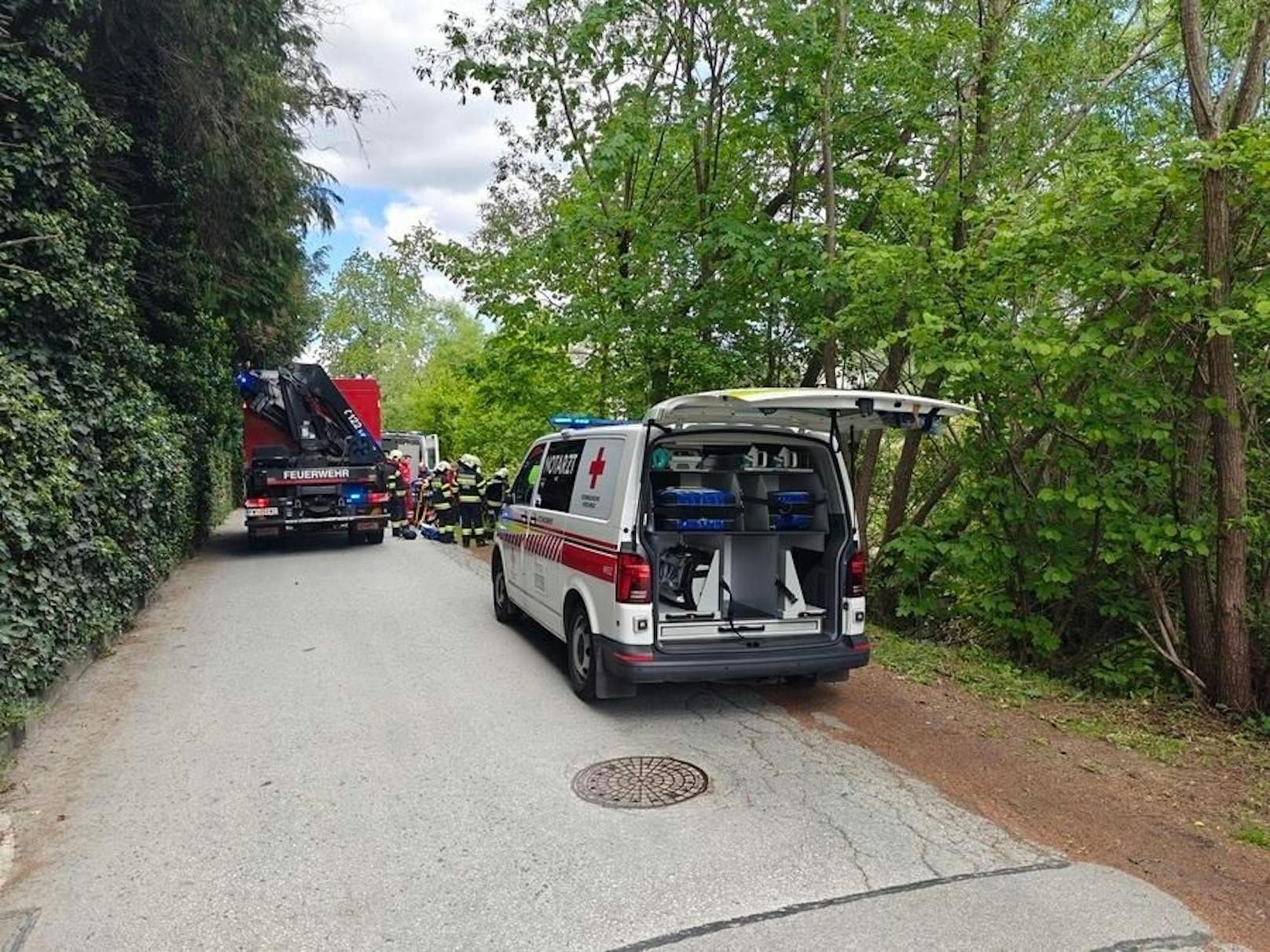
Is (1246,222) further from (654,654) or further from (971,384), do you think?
(654,654)

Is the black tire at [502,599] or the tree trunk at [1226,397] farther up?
the tree trunk at [1226,397]

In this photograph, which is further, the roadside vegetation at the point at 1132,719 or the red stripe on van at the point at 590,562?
the red stripe on van at the point at 590,562

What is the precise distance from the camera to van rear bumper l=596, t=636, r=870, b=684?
204 inches

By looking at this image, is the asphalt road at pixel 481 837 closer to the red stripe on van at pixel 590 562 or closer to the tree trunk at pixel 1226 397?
the red stripe on van at pixel 590 562

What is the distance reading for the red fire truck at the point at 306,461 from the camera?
1411 cm

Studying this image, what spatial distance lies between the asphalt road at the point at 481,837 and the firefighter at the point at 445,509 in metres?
9.44

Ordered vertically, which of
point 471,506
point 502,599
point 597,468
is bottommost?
point 502,599

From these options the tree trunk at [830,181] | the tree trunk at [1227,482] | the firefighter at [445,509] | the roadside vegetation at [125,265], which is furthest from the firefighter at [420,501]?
the tree trunk at [1227,482]

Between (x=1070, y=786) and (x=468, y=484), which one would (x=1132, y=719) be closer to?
(x=1070, y=786)

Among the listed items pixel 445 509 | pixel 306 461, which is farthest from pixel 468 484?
pixel 306 461

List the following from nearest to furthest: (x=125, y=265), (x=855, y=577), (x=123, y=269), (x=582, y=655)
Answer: (x=855, y=577) < (x=582, y=655) < (x=123, y=269) < (x=125, y=265)

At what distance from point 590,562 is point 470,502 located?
398 inches

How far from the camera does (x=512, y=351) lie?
1290 cm

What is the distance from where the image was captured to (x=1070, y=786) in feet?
14.6
